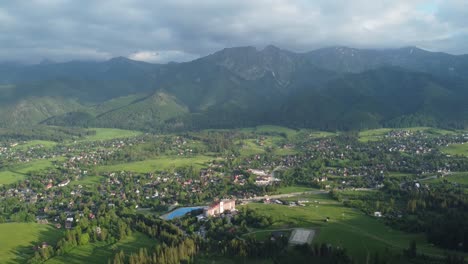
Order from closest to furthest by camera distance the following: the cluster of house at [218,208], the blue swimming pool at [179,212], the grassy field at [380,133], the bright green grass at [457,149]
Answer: the cluster of house at [218,208], the blue swimming pool at [179,212], the bright green grass at [457,149], the grassy field at [380,133]

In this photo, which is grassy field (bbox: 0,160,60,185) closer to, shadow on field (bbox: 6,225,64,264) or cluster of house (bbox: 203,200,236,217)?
shadow on field (bbox: 6,225,64,264)

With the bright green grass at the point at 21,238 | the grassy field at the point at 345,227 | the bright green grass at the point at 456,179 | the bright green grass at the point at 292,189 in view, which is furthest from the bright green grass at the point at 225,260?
the bright green grass at the point at 456,179

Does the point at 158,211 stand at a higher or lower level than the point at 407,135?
lower

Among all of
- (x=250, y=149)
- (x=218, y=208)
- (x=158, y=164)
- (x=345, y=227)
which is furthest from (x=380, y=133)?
(x=218, y=208)

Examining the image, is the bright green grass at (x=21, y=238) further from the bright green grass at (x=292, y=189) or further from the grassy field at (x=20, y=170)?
the bright green grass at (x=292, y=189)

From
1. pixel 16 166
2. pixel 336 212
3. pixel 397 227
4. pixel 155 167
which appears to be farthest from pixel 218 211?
pixel 16 166

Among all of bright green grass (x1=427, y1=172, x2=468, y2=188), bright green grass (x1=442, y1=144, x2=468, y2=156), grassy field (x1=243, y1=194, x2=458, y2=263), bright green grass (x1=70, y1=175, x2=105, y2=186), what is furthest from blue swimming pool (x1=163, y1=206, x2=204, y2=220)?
bright green grass (x1=442, y1=144, x2=468, y2=156)

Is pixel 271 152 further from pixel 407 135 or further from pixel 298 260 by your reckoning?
pixel 298 260
